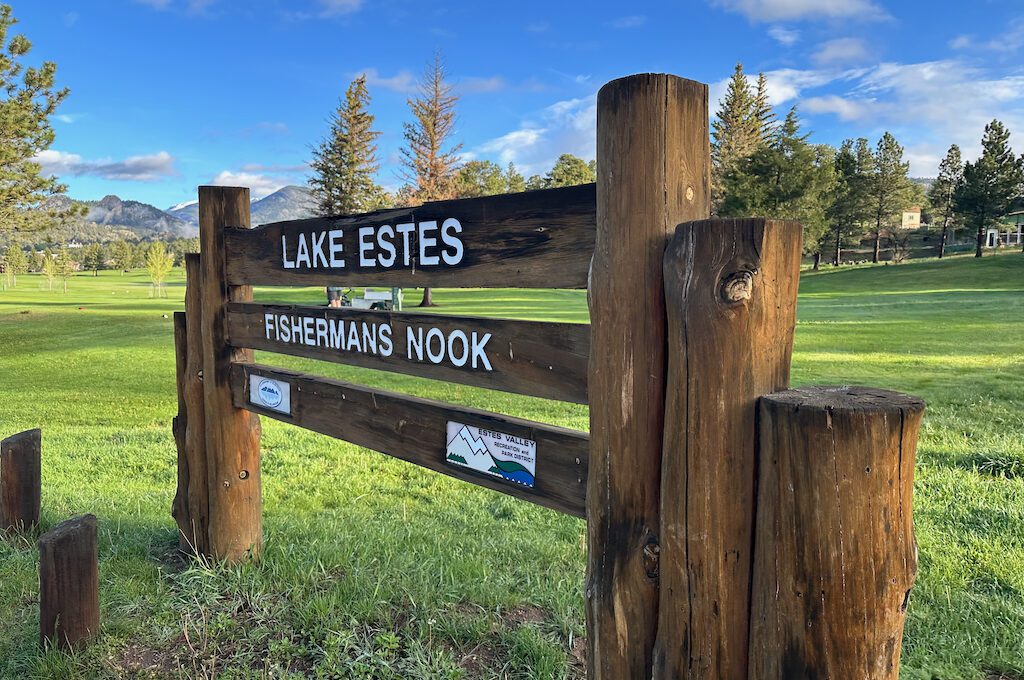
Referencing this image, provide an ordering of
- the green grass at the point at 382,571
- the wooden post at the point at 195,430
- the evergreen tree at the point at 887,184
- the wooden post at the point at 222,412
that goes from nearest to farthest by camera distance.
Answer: the green grass at the point at 382,571, the wooden post at the point at 222,412, the wooden post at the point at 195,430, the evergreen tree at the point at 887,184

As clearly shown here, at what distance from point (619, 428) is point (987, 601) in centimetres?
257

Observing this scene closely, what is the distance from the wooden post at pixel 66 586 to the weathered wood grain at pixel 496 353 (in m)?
1.25

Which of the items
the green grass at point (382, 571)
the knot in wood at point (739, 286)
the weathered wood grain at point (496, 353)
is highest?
the knot in wood at point (739, 286)

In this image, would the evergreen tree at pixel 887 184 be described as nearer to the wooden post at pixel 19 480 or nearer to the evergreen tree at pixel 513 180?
the evergreen tree at pixel 513 180

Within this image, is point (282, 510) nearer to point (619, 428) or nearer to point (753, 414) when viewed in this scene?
point (619, 428)

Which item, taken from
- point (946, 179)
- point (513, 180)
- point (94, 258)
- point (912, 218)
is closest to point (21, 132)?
point (513, 180)

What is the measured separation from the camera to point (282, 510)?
4781mm

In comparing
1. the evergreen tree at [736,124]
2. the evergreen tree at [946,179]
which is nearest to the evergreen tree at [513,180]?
the evergreen tree at [736,124]

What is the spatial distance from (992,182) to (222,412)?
60925 millimetres

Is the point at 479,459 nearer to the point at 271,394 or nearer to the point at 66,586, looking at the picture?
the point at 271,394

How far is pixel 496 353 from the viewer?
7.52 ft

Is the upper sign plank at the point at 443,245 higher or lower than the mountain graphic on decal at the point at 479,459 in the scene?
higher

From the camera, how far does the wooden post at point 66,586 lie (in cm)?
286

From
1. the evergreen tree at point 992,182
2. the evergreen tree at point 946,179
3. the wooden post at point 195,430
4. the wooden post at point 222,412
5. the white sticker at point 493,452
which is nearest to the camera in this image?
the white sticker at point 493,452
